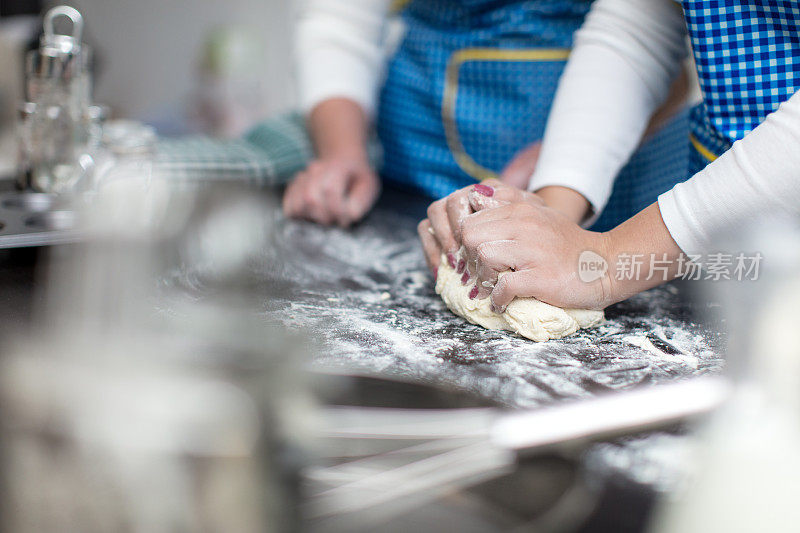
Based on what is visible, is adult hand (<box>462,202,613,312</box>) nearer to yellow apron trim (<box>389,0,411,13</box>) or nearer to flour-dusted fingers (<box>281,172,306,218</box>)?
flour-dusted fingers (<box>281,172,306,218</box>)

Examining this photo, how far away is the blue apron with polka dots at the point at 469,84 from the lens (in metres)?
0.92

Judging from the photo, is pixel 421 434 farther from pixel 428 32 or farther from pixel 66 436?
pixel 428 32

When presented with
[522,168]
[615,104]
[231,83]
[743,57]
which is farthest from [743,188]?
[231,83]

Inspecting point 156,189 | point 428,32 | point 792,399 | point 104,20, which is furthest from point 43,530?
point 104,20

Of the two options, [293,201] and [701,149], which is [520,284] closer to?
[701,149]

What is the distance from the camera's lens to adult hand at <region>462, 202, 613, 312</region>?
0.58 meters

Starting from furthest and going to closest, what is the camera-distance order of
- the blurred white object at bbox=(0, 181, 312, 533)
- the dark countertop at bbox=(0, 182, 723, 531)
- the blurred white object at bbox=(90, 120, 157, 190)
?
the blurred white object at bbox=(90, 120, 157, 190), the dark countertop at bbox=(0, 182, 723, 531), the blurred white object at bbox=(0, 181, 312, 533)

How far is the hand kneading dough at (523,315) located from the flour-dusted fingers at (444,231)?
19 mm

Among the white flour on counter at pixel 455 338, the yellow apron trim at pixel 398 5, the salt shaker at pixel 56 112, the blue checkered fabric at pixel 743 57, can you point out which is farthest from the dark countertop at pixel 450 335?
the yellow apron trim at pixel 398 5

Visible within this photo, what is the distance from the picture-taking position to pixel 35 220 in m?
0.79

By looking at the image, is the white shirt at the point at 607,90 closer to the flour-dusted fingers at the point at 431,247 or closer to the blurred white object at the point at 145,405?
the flour-dusted fingers at the point at 431,247

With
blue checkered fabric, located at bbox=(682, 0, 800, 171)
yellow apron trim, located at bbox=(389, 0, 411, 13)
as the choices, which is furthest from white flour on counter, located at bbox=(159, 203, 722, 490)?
yellow apron trim, located at bbox=(389, 0, 411, 13)

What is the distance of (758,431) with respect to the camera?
1.31 ft

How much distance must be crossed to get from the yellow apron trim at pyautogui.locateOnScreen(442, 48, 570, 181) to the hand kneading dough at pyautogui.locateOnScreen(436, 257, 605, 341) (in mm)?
391
